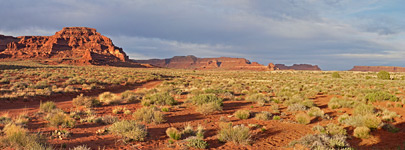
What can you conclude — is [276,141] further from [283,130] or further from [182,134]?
[182,134]

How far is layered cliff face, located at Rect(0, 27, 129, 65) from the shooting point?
101 meters

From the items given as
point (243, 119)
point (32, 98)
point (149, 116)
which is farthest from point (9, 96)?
point (243, 119)

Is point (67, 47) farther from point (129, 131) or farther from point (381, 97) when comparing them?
point (381, 97)

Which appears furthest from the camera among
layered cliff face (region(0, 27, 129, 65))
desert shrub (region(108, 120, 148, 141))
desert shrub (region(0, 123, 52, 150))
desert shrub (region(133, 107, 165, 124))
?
layered cliff face (region(0, 27, 129, 65))

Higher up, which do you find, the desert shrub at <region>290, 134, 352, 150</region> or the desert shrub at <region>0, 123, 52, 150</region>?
the desert shrub at <region>0, 123, 52, 150</region>

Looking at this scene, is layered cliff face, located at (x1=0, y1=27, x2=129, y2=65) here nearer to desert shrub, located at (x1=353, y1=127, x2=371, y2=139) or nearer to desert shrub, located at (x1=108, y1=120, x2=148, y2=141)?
desert shrub, located at (x1=108, y1=120, x2=148, y2=141)

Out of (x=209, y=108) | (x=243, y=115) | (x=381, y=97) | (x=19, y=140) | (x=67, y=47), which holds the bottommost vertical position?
(x=243, y=115)

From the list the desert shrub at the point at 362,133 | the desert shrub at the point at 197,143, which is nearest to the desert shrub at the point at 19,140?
the desert shrub at the point at 197,143

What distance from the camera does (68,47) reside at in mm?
122250

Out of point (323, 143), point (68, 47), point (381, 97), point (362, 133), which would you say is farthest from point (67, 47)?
point (362, 133)

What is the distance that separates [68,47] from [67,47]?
51 cm

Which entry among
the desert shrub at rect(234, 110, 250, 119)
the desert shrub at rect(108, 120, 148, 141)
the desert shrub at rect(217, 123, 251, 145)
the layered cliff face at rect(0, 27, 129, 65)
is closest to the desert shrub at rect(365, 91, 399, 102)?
the desert shrub at rect(234, 110, 250, 119)

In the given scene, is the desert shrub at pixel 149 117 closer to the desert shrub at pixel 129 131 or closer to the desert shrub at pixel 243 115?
the desert shrub at pixel 129 131

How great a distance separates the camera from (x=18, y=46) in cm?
11438
